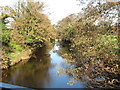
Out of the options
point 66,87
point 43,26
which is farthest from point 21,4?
point 66,87

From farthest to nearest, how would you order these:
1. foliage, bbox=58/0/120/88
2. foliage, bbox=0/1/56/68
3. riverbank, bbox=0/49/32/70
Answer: foliage, bbox=0/1/56/68
riverbank, bbox=0/49/32/70
foliage, bbox=58/0/120/88

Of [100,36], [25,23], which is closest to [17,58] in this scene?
[25,23]

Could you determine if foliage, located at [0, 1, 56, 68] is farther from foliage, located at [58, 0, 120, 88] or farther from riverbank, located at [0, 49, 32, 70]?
foliage, located at [58, 0, 120, 88]

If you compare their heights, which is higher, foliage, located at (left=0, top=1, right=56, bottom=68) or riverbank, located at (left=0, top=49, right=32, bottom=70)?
foliage, located at (left=0, top=1, right=56, bottom=68)

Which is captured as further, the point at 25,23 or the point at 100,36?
the point at 25,23

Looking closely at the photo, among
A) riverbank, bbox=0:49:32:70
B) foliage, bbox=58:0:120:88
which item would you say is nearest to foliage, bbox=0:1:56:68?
riverbank, bbox=0:49:32:70

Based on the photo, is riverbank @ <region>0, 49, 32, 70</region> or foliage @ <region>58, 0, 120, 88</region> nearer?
foliage @ <region>58, 0, 120, 88</region>

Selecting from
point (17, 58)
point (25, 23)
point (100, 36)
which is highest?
point (25, 23)

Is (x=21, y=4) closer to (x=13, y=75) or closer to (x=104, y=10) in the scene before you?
(x=13, y=75)

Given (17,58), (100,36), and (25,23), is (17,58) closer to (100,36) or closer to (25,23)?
(25,23)

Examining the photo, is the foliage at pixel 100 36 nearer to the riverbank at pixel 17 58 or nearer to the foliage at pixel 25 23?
the riverbank at pixel 17 58

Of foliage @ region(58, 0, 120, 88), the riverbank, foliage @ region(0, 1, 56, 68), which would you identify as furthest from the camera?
foliage @ region(0, 1, 56, 68)

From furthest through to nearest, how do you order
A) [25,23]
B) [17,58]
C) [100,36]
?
[25,23]
[17,58]
[100,36]

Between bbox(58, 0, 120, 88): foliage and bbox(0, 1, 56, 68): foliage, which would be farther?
bbox(0, 1, 56, 68): foliage
